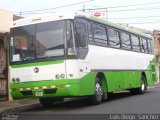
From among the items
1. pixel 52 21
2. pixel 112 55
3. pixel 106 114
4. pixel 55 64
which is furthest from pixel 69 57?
pixel 112 55

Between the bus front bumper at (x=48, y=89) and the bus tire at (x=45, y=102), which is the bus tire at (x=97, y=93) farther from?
the bus tire at (x=45, y=102)

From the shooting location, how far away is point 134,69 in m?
21.0

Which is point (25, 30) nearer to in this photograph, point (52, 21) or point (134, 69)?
point (52, 21)

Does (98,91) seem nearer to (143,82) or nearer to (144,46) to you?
(143,82)

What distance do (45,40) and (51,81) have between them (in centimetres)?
144

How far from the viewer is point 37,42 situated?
1473 cm

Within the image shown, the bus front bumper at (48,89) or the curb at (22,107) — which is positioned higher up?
the bus front bumper at (48,89)

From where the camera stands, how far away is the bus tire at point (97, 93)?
619 inches

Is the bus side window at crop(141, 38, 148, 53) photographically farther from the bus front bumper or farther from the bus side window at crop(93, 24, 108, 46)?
the bus front bumper

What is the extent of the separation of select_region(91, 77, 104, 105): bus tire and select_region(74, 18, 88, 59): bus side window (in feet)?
4.99

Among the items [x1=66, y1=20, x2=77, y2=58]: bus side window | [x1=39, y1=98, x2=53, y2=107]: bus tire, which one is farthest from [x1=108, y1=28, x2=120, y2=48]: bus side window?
[x1=66, y1=20, x2=77, y2=58]: bus side window

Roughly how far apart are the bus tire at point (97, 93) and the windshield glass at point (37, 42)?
2.36m

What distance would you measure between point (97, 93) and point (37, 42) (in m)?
3.08

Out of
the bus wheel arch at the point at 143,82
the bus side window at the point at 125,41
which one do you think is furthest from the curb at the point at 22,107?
the bus wheel arch at the point at 143,82
